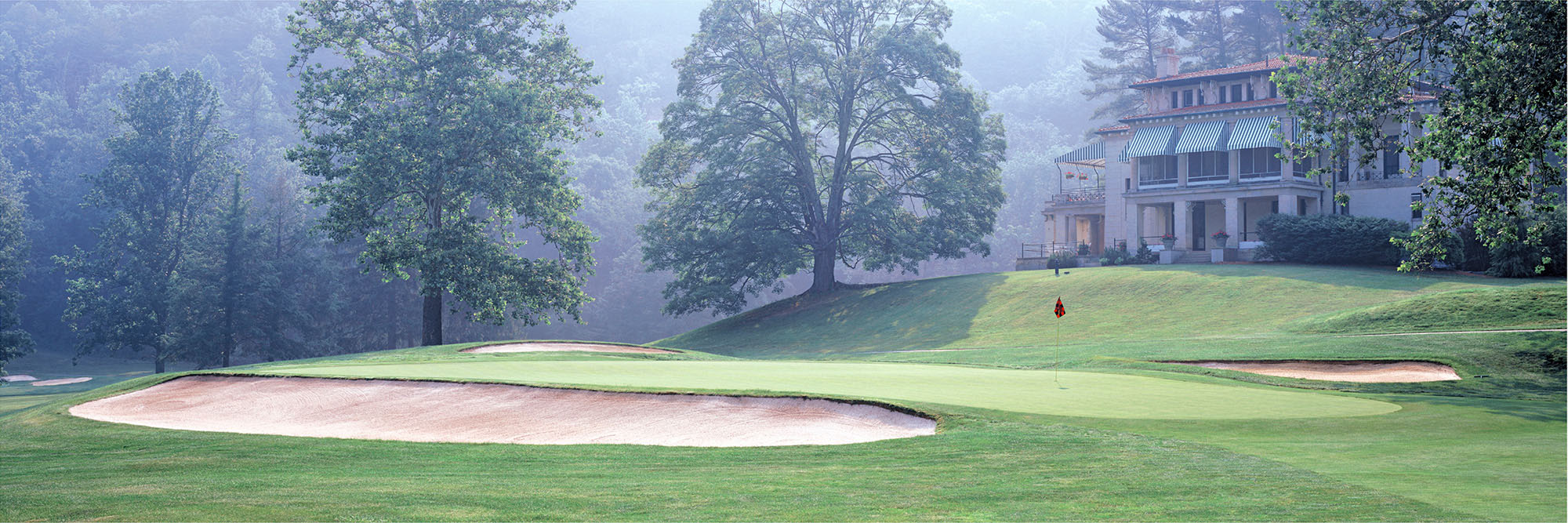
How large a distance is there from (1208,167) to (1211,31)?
127 ft

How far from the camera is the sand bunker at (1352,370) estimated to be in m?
21.9

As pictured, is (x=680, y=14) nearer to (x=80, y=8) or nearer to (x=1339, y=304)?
(x=80, y=8)

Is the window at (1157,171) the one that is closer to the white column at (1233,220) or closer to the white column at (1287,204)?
the white column at (1233,220)

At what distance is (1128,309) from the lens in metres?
41.1

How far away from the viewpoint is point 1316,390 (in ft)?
61.3

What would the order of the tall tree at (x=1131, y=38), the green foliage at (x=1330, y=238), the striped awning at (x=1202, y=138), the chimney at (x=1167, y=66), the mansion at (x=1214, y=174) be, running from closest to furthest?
the green foliage at (x=1330, y=238) → the mansion at (x=1214, y=174) → the striped awning at (x=1202, y=138) → the chimney at (x=1167, y=66) → the tall tree at (x=1131, y=38)

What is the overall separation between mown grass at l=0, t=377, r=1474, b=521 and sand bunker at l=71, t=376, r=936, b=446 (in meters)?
0.78

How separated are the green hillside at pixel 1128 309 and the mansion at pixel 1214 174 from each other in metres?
9.06

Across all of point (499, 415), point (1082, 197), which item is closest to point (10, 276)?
point (499, 415)

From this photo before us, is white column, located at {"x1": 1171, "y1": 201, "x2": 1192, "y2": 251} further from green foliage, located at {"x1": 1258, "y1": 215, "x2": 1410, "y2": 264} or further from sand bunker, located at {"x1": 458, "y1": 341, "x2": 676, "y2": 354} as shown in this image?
sand bunker, located at {"x1": 458, "y1": 341, "x2": 676, "y2": 354}

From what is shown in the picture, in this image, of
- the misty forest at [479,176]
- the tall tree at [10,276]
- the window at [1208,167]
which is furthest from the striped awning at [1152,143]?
the tall tree at [10,276]

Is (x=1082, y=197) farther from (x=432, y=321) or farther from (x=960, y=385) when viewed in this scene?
(x=960, y=385)

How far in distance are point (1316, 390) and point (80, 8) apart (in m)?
128

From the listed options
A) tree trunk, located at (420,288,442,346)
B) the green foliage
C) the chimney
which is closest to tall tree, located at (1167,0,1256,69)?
the chimney
